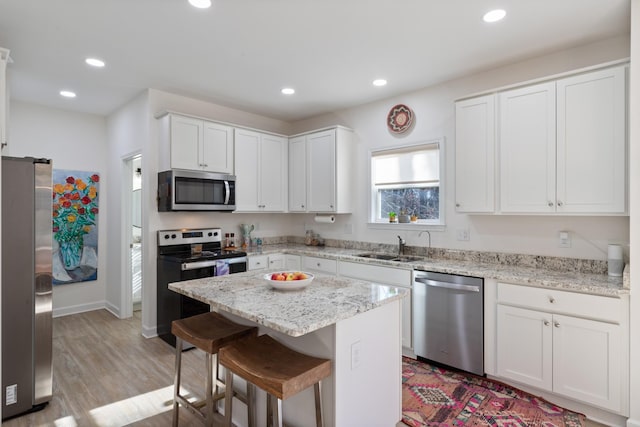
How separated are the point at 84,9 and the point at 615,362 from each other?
4152mm

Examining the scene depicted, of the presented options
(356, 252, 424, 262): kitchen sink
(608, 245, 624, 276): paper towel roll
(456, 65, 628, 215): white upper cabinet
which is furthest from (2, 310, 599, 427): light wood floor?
(356, 252, 424, 262): kitchen sink

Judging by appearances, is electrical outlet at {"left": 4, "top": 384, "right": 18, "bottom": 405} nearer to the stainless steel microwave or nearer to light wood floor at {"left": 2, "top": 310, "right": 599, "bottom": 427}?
light wood floor at {"left": 2, "top": 310, "right": 599, "bottom": 427}

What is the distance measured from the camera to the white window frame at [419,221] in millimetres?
3666

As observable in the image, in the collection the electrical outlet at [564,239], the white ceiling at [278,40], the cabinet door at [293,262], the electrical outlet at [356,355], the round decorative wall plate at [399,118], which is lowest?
the electrical outlet at [356,355]

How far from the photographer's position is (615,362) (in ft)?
7.33

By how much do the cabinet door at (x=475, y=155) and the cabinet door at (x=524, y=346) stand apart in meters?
0.92

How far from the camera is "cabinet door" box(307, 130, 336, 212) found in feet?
14.3

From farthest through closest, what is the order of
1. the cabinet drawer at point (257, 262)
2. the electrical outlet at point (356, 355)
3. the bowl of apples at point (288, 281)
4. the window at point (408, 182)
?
the cabinet drawer at point (257, 262) → the window at point (408, 182) → the bowl of apples at point (288, 281) → the electrical outlet at point (356, 355)

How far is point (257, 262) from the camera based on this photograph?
4.20m

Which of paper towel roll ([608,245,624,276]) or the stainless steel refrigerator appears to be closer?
the stainless steel refrigerator

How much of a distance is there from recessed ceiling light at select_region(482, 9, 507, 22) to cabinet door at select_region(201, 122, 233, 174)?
2900mm

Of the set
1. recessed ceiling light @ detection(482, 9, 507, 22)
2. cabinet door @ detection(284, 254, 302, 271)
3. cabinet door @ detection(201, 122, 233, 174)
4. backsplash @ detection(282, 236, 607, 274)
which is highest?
recessed ceiling light @ detection(482, 9, 507, 22)

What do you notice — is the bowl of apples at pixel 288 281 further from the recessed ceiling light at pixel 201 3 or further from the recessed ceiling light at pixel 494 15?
the recessed ceiling light at pixel 494 15
